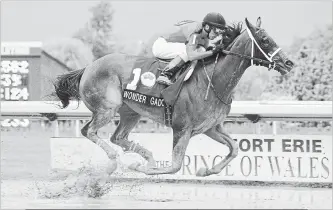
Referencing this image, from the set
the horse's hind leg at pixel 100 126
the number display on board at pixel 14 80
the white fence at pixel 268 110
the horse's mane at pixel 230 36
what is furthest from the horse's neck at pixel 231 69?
the number display on board at pixel 14 80

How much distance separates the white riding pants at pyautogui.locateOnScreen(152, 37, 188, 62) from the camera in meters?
7.91

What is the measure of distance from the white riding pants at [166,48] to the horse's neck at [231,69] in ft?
1.62

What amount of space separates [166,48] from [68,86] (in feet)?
4.49

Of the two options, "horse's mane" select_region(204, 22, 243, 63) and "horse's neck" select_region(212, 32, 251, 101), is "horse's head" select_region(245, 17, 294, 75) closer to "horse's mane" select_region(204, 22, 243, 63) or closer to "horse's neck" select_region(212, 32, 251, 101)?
"horse's neck" select_region(212, 32, 251, 101)

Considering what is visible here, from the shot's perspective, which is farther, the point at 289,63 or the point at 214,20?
the point at 214,20

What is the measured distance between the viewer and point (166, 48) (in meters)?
7.93

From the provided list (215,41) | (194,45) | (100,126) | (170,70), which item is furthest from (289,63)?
(100,126)

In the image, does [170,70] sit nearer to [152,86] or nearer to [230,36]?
[152,86]

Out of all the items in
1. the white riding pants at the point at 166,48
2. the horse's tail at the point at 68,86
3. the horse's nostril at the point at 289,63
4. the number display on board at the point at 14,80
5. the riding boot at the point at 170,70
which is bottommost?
the number display on board at the point at 14,80

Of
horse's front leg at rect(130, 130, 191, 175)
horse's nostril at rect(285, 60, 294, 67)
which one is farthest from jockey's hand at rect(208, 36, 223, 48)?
horse's front leg at rect(130, 130, 191, 175)

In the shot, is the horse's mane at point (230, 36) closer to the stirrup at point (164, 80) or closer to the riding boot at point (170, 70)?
the riding boot at point (170, 70)

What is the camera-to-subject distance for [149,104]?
7.85 metres

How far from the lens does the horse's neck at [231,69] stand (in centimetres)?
756

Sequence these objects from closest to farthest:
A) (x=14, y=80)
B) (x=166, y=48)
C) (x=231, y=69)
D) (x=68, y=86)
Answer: (x=231, y=69), (x=166, y=48), (x=68, y=86), (x=14, y=80)
